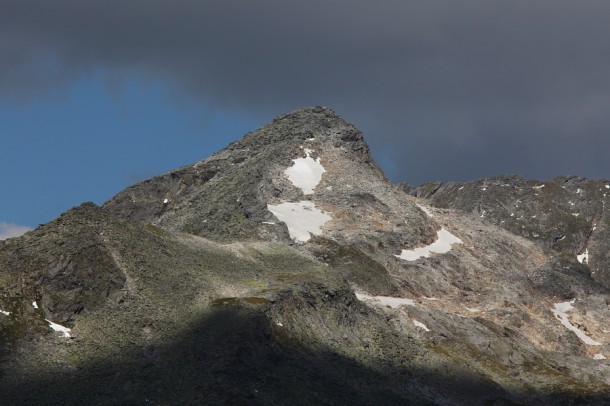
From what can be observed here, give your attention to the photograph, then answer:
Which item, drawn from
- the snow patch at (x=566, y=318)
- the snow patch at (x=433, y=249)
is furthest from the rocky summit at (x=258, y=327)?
the snow patch at (x=433, y=249)

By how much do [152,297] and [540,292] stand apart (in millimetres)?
92883

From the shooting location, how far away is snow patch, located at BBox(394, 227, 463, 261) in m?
184

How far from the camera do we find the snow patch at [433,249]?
184 metres

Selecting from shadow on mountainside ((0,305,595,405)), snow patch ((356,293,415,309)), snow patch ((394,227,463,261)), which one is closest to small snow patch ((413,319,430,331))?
snow patch ((356,293,415,309))

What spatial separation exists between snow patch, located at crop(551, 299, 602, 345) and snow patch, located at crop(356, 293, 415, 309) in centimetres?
3434

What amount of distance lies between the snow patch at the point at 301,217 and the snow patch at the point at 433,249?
1492cm

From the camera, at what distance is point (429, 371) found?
127 meters

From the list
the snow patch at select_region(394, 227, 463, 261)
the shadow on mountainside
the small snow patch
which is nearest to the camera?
the shadow on mountainside

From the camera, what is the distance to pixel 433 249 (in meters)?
191

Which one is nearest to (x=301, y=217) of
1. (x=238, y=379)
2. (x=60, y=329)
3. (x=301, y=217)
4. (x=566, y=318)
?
(x=301, y=217)

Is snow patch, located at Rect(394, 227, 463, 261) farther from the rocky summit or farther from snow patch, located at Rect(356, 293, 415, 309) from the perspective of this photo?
snow patch, located at Rect(356, 293, 415, 309)

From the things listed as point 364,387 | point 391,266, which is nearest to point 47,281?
point 364,387

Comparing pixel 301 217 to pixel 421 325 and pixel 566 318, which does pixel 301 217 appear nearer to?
pixel 566 318

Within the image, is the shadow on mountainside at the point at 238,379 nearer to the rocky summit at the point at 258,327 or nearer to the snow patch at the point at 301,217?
the rocky summit at the point at 258,327
